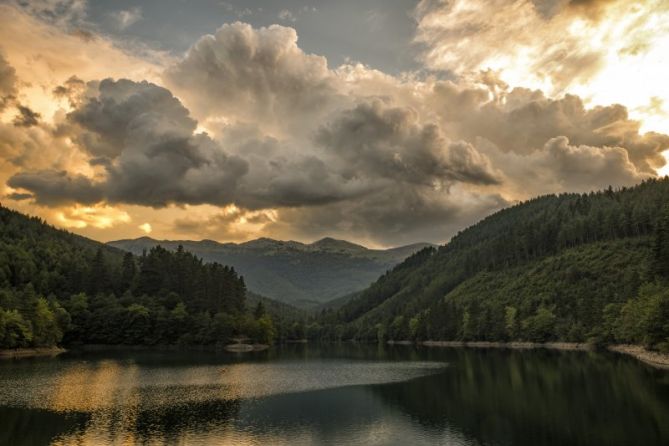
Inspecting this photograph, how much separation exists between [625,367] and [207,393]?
81.2 metres

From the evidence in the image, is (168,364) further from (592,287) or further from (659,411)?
(592,287)

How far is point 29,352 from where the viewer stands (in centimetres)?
15825

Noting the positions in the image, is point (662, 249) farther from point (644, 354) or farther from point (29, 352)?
point (29, 352)

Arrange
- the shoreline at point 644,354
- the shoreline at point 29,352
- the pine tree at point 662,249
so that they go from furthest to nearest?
the shoreline at point 29,352, the pine tree at point 662,249, the shoreline at point 644,354

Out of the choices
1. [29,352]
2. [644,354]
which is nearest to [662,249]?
[644,354]

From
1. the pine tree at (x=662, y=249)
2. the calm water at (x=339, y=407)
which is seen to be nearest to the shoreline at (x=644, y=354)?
the calm water at (x=339, y=407)

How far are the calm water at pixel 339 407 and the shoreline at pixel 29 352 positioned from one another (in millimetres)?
43453

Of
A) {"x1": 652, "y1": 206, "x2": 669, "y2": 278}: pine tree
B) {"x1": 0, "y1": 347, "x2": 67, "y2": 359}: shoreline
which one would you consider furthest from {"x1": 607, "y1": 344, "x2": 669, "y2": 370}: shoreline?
{"x1": 0, "y1": 347, "x2": 67, "y2": 359}: shoreline

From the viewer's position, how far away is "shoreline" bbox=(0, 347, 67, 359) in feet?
485

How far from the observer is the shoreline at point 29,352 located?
147738 millimetres

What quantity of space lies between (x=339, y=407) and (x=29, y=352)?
418 ft

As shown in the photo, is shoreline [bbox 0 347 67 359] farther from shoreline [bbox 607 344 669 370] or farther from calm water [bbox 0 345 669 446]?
shoreline [bbox 607 344 669 370]

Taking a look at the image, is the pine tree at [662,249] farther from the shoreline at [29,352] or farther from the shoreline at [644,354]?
the shoreline at [29,352]

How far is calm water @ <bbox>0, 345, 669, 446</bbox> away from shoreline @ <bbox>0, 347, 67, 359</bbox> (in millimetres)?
43453
